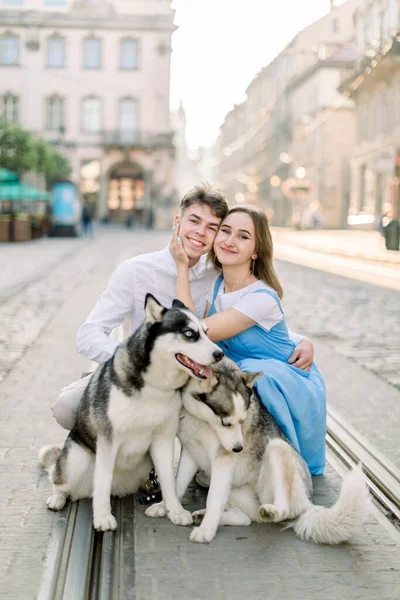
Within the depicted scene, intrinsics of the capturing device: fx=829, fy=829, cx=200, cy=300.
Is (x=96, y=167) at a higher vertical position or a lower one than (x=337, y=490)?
higher

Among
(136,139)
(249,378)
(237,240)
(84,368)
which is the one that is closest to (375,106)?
(136,139)

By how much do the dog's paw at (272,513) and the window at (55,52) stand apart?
57415mm

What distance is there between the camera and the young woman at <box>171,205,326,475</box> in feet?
13.8

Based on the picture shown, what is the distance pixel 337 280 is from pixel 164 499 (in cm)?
1352

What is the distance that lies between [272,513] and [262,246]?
4.69ft

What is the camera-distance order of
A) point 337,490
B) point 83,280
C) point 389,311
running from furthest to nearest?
point 83,280
point 389,311
point 337,490

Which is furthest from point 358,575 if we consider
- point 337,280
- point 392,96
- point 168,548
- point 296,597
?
point 392,96

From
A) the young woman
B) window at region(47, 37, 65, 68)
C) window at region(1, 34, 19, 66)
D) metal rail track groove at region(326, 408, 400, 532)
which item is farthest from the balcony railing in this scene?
the young woman

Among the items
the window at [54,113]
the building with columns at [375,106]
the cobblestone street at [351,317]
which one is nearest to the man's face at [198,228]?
the cobblestone street at [351,317]

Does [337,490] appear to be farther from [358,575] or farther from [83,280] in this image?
[83,280]

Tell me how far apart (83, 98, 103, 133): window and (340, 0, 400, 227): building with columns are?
20.4 metres

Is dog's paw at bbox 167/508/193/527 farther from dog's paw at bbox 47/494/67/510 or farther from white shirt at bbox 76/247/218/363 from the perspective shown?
white shirt at bbox 76/247/218/363

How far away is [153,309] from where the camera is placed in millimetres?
3580

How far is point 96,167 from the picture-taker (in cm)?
5856
